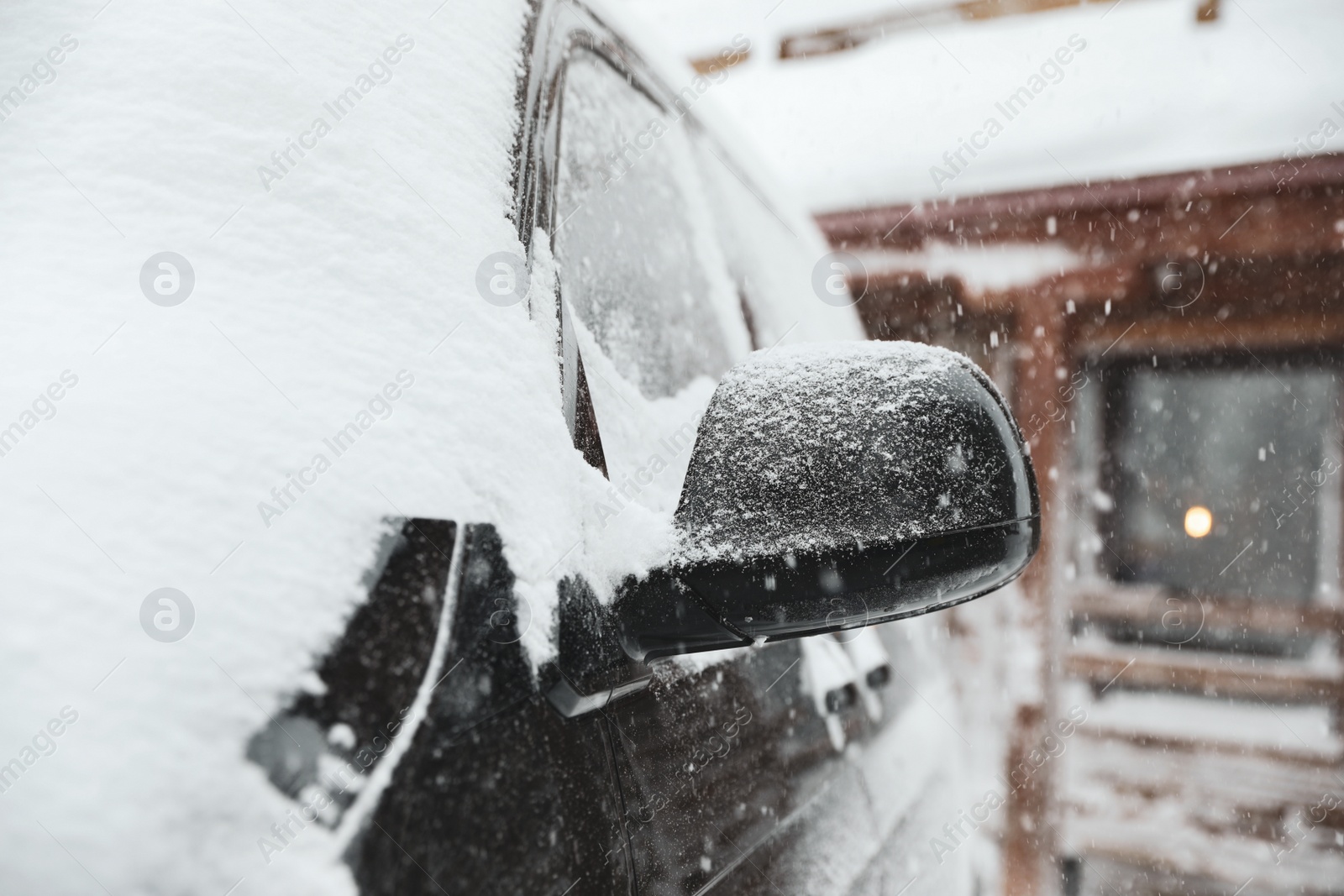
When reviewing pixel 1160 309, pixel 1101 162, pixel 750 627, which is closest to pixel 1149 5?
pixel 1160 309

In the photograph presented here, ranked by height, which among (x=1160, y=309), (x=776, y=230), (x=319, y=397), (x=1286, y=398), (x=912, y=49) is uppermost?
(x=319, y=397)

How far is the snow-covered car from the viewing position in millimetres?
574

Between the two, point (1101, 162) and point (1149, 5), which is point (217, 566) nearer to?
point (1101, 162)

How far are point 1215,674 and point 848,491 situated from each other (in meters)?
8.23

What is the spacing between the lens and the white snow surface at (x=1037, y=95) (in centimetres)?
592

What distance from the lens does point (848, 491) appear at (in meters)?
0.75

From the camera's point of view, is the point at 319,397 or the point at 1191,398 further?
the point at 1191,398

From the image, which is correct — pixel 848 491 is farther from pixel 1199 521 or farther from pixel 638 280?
pixel 1199 521

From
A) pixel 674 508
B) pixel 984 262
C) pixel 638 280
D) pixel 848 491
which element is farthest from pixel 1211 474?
pixel 848 491

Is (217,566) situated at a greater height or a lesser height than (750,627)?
greater

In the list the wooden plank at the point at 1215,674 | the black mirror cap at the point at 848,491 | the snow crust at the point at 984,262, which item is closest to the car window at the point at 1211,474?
the wooden plank at the point at 1215,674

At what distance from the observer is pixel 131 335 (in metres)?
0.68

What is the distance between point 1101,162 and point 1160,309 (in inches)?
88.5

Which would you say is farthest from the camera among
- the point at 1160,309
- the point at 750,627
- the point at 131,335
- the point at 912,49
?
the point at 912,49
